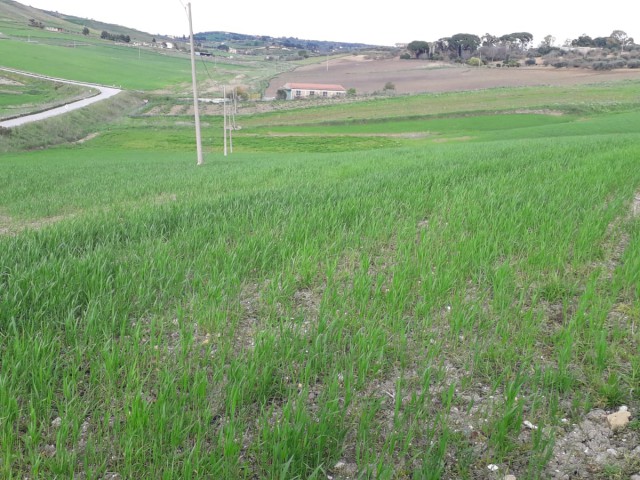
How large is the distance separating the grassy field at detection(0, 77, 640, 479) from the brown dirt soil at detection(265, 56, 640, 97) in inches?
3159

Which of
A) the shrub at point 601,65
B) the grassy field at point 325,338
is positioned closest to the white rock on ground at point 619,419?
the grassy field at point 325,338

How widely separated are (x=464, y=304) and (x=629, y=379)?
3.80 feet

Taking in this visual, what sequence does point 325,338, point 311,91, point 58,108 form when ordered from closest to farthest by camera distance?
1. point 325,338
2. point 58,108
3. point 311,91

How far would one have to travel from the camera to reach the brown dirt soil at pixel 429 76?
8031 centimetres

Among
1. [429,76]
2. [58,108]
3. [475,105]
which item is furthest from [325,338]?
[429,76]

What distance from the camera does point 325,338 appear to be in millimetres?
3049

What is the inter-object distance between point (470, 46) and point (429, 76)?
1843 inches

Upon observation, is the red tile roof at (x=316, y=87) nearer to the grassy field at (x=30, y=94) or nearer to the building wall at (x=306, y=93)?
the building wall at (x=306, y=93)

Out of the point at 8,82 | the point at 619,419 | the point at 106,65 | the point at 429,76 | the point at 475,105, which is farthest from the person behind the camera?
the point at 106,65

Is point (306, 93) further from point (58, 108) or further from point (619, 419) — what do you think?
point (619, 419)

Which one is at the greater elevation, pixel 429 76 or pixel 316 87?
pixel 429 76

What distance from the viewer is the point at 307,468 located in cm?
211

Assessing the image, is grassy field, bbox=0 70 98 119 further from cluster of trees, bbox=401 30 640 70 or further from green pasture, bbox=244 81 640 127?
cluster of trees, bbox=401 30 640 70

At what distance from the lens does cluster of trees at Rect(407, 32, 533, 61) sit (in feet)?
408
